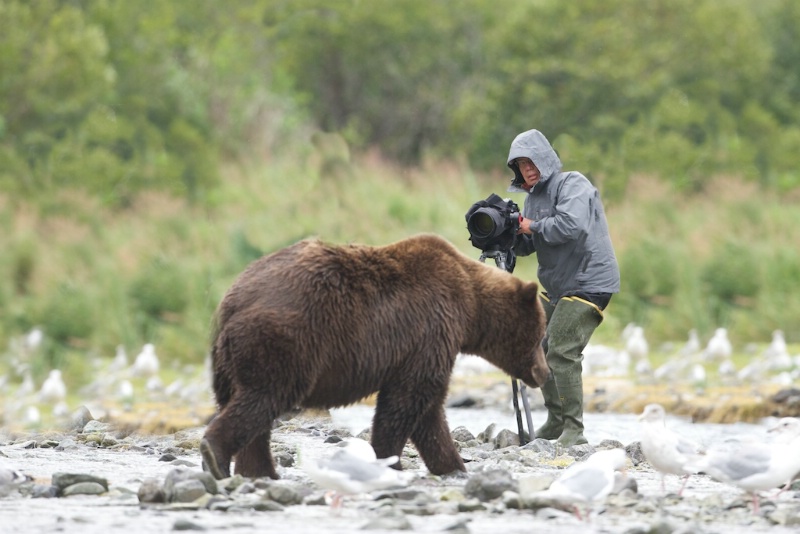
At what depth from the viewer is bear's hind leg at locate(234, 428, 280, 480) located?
8188 millimetres

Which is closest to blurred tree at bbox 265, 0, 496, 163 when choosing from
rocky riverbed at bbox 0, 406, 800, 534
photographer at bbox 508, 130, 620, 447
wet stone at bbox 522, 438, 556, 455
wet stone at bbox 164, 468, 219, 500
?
photographer at bbox 508, 130, 620, 447

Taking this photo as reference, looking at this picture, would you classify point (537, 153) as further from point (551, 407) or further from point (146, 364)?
point (146, 364)

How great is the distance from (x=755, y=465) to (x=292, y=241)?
14.2 m

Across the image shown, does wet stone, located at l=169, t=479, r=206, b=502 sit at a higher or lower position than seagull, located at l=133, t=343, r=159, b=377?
lower

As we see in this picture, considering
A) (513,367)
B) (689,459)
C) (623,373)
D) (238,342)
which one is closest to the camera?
(238,342)

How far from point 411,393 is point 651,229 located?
1500 cm

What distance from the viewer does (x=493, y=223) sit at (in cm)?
955

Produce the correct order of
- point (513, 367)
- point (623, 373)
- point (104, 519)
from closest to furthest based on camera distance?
point (104, 519) → point (513, 367) → point (623, 373)

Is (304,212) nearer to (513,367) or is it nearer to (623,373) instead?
(623,373)

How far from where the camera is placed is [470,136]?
123 feet

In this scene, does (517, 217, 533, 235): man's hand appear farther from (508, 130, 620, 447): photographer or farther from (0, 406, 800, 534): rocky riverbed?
(0, 406, 800, 534): rocky riverbed

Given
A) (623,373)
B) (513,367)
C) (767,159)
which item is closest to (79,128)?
(623,373)

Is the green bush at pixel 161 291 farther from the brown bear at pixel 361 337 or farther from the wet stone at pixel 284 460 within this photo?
the brown bear at pixel 361 337

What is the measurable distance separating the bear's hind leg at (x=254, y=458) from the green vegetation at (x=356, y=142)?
979 cm
